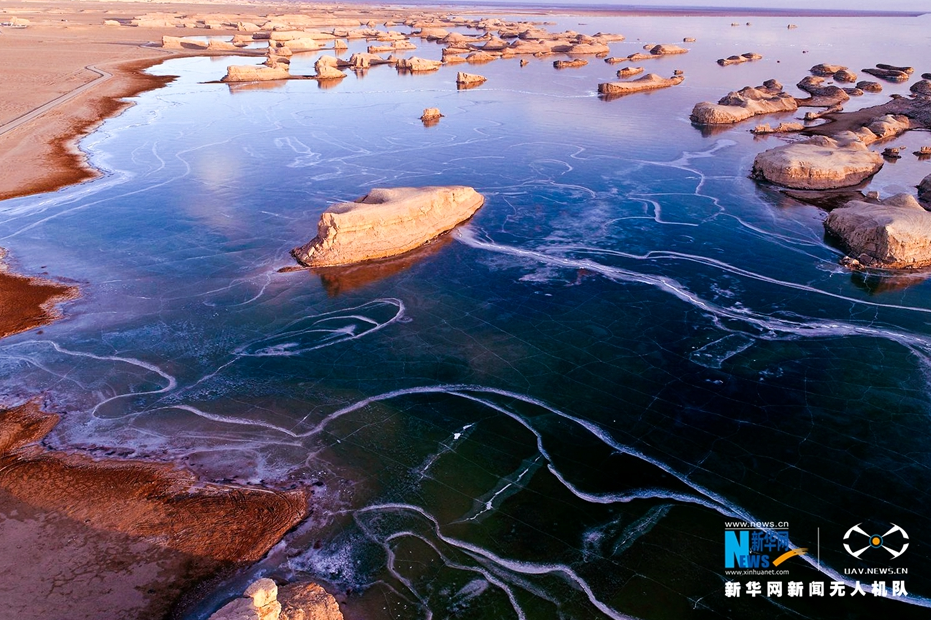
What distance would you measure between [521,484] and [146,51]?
9431 cm

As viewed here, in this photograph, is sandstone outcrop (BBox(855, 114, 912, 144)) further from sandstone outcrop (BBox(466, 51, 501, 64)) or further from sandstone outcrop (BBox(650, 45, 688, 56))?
sandstone outcrop (BBox(466, 51, 501, 64))

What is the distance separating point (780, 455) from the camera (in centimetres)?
1483

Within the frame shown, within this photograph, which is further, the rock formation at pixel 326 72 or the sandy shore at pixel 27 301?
the rock formation at pixel 326 72

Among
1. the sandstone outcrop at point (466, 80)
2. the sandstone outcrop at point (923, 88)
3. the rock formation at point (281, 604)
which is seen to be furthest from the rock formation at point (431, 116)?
the sandstone outcrop at point (923, 88)

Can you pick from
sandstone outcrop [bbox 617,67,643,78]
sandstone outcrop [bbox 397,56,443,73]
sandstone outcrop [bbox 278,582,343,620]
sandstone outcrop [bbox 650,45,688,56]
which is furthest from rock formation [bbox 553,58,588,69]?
sandstone outcrop [bbox 278,582,343,620]

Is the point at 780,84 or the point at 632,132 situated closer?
the point at 632,132

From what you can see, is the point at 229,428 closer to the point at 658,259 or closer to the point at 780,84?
the point at 658,259

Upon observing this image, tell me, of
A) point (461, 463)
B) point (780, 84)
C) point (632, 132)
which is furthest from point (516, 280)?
point (780, 84)

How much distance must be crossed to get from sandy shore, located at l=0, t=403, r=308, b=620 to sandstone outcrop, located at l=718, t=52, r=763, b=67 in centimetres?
8778
